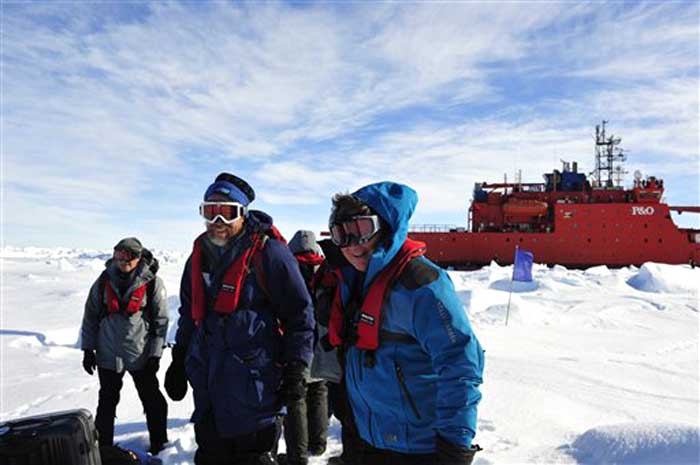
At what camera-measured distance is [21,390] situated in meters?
5.36

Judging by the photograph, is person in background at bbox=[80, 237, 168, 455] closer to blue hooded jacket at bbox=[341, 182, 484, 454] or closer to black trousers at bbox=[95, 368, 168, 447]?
black trousers at bbox=[95, 368, 168, 447]

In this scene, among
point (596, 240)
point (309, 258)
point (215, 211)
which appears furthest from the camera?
point (596, 240)

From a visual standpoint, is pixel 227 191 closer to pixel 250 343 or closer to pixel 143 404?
pixel 250 343

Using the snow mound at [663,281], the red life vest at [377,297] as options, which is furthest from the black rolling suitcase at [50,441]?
the snow mound at [663,281]

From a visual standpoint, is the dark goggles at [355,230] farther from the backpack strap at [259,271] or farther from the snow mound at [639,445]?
the snow mound at [639,445]

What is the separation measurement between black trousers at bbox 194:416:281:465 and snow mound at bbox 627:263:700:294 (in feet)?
50.7

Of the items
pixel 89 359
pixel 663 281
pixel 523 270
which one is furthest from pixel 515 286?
pixel 89 359

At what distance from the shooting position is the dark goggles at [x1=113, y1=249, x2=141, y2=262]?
3.53m

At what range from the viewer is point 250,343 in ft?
7.38

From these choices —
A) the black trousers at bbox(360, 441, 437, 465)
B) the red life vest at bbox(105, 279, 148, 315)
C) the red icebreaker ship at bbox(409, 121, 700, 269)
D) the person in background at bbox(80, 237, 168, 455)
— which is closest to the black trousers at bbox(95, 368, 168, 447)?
the person in background at bbox(80, 237, 168, 455)

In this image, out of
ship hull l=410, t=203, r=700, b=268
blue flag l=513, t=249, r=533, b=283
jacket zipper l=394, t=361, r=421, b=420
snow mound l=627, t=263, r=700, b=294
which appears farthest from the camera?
ship hull l=410, t=203, r=700, b=268

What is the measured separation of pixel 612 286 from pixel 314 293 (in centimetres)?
1431

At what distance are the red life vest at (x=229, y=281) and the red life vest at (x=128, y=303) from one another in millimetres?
1351

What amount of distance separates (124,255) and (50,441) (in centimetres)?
197
